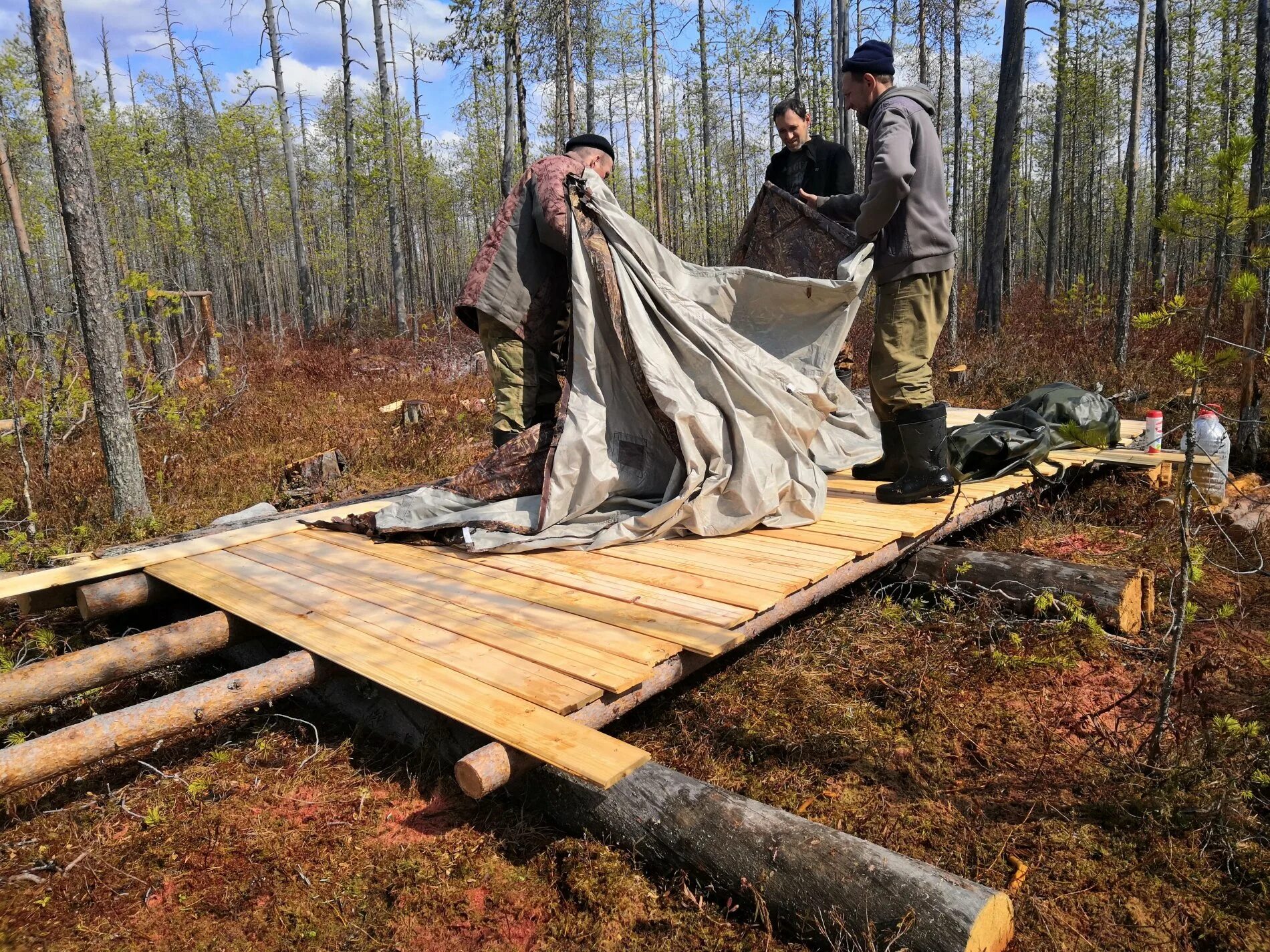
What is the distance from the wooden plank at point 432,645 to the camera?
246 cm

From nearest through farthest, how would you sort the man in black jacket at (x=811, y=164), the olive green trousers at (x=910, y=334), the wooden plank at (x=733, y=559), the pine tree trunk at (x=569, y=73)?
the wooden plank at (x=733, y=559) → the olive green trousers at (x=910, y=334) → the man in black jacket at (x=811, y=164) → the pine tree trunk at (x=569, y=73)

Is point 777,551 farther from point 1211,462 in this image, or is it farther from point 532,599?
point 1211,462

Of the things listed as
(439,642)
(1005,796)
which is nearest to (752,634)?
(1005,796)

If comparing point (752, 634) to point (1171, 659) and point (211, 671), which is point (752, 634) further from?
point (211, 671)

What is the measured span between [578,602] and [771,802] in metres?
1.16

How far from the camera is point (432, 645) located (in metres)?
2.92

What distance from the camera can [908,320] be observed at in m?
4.13

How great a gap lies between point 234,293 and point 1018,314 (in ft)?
93.2

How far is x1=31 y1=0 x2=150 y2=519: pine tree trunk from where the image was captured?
4.78 metres

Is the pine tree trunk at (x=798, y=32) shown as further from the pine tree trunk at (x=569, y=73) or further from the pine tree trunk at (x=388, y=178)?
the pine tree trunk at (x=388, y=178)

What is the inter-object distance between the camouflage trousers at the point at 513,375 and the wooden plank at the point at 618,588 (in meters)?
1.06

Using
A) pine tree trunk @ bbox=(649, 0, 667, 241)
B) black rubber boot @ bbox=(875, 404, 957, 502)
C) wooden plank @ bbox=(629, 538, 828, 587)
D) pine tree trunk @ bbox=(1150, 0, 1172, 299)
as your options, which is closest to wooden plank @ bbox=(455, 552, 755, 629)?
wooden plank @ bbox=(629, 538, 828, 587)

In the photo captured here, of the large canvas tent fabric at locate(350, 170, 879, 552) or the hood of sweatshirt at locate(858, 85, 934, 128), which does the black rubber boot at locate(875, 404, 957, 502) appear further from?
the hood of sweatshirt at locate(858, 85, 934, 128)

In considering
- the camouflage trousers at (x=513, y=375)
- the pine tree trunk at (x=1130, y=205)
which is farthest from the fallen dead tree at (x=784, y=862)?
the pine tree trunk at (x=1130, y=205)
